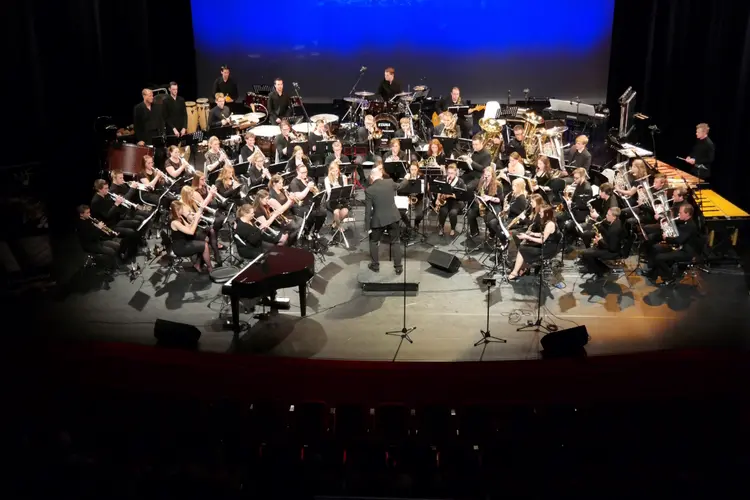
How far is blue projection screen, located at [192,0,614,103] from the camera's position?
59.6 ft

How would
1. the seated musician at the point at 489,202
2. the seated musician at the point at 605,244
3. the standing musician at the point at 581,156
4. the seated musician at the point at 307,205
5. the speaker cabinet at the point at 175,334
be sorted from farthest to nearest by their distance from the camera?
the standing musician at the point at 581,156
the seated musician at the point at 307,205
the seated musician at the point at 489,202
the seated musician at the point at 605,244
the speaker cabinet at the point at 175,334

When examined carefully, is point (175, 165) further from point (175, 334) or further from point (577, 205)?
point (577, 205)

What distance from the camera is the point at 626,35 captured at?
17.0 metres

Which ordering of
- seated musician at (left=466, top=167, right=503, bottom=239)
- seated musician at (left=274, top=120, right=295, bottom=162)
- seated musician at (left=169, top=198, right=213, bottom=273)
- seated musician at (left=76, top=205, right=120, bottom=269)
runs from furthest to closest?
1. seated musician at (left=274, top=120, right=295, bottom=162)
2. seated musician at (left=466, top=167, right=503, bottom=239)
3. seated musician at (left=76, top=205, right=120, bottom=269)
4. seated musician at (left=169, top=198, right=213, bottom=273)

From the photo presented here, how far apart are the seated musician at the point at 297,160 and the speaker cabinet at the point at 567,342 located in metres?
5.18

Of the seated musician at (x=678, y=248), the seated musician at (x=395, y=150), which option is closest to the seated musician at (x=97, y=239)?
the seated musician at (x=395, y=150)

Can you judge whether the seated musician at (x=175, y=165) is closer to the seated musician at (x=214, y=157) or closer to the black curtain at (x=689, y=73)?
the seated musician at (x=214, y=157)

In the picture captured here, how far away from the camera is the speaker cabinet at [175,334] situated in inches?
317

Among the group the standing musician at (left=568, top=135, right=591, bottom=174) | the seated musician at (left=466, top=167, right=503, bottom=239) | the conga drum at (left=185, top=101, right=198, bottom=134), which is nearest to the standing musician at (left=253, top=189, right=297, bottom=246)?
the seated musician at (left=466, top=167, right=503, bottom=239)

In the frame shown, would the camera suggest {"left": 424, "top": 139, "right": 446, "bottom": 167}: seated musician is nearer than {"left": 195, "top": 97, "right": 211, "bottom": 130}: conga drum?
Yes

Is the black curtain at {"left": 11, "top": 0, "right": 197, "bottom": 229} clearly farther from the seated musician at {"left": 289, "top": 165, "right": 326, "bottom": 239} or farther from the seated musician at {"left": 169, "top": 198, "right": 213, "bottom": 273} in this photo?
the seated musician at {"left": 289, "top": 165, "right": 326, "bottom": 239}

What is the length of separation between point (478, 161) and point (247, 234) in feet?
14.7

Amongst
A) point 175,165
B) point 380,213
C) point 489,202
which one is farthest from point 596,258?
point 175,165

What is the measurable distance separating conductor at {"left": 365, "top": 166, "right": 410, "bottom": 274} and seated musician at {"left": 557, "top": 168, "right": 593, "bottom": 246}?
2455 mm
